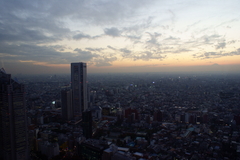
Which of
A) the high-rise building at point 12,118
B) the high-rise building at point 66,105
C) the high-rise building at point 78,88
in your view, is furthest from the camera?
the high-rise building at point 78,88

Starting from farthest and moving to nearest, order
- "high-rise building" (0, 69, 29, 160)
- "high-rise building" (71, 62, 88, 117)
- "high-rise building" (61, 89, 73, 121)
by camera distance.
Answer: "high-rise building" (71, 62, 88, 117) → "high-rise building" (61, 89, 73, 121) → "high-rise building" (0, 69, 29, 160)

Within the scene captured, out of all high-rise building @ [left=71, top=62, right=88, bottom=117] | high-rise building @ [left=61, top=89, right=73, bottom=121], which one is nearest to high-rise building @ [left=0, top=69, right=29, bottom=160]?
high-rise building @ [left=61, top=89, right=73, bottom=121]

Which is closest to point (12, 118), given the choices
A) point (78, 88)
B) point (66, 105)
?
point (66, 105)

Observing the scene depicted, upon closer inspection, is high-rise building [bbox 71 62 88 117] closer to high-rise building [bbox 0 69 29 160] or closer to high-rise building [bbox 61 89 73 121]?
high-rise building [bbox 61 89 73 121]

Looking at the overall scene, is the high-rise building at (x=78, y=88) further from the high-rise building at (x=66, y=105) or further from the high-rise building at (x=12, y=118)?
the high-rise building at (x=12, y=118)

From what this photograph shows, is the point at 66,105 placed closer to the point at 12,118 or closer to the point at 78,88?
the point at 78,88

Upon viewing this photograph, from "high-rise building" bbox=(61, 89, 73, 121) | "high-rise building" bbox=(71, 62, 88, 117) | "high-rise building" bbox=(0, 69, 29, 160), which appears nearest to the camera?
"high-rise building" bbox=(0, 69, 29, 160)

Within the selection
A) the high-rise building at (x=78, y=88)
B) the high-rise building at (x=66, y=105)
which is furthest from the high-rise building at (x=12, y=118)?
the high-rise building at (x=78, y=88)
